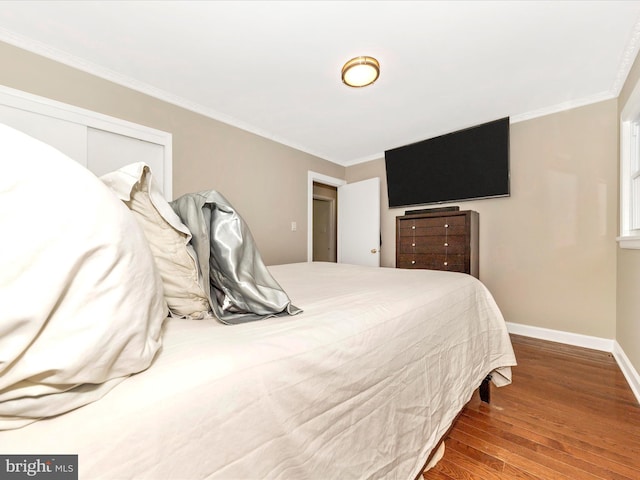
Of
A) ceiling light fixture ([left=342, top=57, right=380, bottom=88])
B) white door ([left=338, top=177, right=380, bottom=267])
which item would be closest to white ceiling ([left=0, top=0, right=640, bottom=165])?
ceiling light fixture ([left=342, top=57, right=380, bottom=88])

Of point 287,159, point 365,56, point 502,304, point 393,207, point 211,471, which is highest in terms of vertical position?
point 365,56

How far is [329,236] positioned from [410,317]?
188 inches

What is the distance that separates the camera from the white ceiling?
5.55 feet

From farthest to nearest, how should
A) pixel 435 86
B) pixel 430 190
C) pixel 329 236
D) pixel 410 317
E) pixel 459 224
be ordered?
1. pixel 329 236
2. pixel 430 190
3. pixel 459 224
4. pixel 435 86
5. pixel 410 317

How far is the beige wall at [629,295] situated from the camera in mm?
1904

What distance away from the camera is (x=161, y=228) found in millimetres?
816

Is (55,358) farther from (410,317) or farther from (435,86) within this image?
(435,86)

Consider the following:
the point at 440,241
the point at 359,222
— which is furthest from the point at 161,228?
the point at 359,222

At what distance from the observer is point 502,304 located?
10.3 feet

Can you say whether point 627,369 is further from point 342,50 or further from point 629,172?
point 342,50

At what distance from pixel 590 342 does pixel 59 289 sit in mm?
3823

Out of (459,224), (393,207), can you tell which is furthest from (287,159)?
(459,224)

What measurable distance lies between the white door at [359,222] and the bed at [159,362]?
3280mm

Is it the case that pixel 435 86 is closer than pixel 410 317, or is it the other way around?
pixel 410 317
